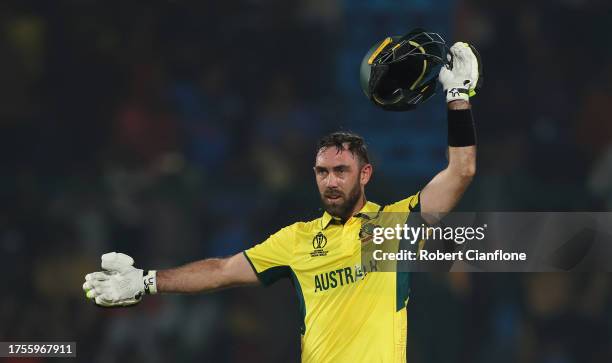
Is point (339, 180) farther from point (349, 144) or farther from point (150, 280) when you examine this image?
point (150, 280)

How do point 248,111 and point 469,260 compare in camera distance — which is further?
point 248,111

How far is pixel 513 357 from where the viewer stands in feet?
32.1

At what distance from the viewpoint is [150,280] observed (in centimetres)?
660

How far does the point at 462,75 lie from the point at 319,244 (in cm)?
130

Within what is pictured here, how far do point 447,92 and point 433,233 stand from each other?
0.88 m

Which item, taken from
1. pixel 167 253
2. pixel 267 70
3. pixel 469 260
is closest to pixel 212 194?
pixel 167 253

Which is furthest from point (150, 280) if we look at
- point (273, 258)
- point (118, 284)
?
point (273, 258)

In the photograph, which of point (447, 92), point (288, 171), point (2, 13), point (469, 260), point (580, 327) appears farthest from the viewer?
point (2, 13)

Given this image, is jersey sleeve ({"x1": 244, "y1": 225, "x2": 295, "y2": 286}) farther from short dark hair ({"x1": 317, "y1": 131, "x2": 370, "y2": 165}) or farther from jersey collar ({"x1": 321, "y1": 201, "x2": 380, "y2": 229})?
short dark hair ({"x1": 317, "y1": 131, "x2": 370, "y2": 165})

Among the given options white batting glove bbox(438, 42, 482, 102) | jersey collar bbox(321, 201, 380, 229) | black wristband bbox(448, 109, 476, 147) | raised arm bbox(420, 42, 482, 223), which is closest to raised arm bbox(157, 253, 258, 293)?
jersey collar bbox(321, 201, 380, 229)

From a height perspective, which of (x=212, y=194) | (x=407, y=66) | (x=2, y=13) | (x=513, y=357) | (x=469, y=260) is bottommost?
(x=513, y=357)

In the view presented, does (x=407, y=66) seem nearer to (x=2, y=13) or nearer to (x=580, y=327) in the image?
(x=580, y=327)

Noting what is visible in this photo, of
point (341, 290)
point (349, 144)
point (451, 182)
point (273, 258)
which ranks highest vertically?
point (349, 144)

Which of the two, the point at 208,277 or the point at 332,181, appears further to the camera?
the point at 208,277
